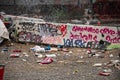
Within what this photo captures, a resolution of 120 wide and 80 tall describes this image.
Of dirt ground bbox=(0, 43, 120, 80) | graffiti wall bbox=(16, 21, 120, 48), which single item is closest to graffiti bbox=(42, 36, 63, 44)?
graffiti wall bbox=(16, 21, 120, 48)

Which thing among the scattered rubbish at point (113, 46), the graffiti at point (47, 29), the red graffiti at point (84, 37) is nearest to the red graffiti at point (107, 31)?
the red graffiti at point (84, 37)

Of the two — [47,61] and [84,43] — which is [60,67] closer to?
[47,61]

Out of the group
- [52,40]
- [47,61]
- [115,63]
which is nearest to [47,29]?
[52,40]

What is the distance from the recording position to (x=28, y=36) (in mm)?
15969

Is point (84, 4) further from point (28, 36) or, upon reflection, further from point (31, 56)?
point (31, 56)

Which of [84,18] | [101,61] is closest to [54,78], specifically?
[101,61]

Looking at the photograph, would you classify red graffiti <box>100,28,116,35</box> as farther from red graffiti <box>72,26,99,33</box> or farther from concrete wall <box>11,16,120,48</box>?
red graffiti <box>72,26,99,33</box>

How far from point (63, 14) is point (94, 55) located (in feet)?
29.2

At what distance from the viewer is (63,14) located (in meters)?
22.6

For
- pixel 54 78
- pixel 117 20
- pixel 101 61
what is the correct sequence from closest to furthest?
pixel 54 78 < pixel 101 61 < pixel 117 20

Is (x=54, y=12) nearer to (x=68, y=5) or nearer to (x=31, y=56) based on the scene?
(x=68, y=5)

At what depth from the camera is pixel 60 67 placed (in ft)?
40.2

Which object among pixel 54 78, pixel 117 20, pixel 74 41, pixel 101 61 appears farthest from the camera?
pixel 117 20

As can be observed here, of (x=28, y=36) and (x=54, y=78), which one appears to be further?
(x=28, y=36)
